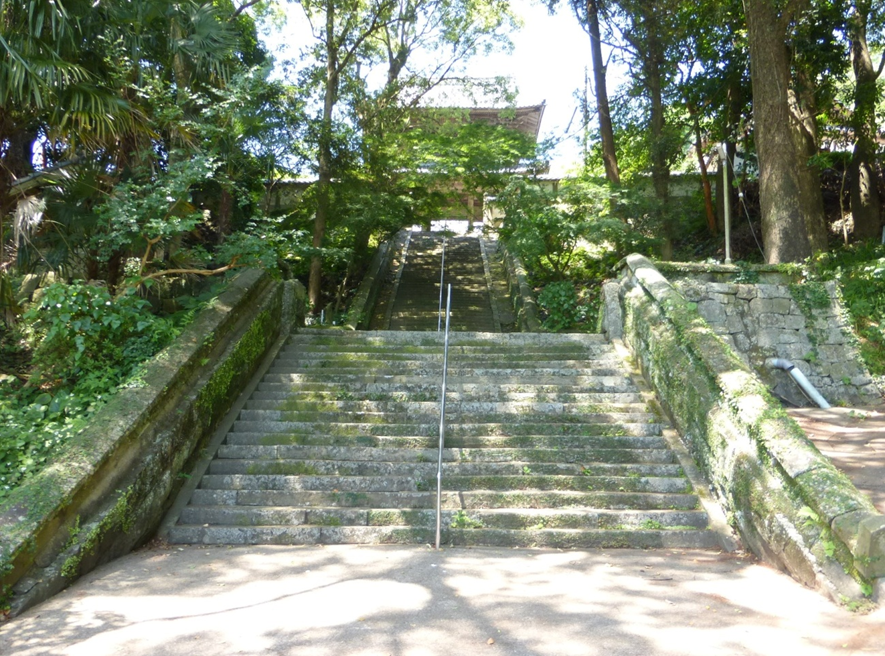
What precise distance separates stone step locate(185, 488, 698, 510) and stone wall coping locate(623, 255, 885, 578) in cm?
98

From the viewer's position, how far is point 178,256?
886cm

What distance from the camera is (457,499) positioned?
6.39 m

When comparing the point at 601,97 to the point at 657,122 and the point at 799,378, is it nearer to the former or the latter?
the point at 657,122

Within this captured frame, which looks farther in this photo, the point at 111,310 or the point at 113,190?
the point at 113,190

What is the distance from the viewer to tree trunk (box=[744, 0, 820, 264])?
10789mm

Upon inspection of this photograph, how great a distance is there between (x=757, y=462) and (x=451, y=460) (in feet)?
8.81

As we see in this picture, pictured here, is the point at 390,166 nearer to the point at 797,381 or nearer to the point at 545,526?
the point at 797,381

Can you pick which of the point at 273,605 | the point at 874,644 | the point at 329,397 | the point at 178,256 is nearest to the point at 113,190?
the point at 178,256

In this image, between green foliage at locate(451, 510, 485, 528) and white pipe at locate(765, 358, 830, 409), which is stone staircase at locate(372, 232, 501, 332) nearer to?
white pipe at locate(765, 358, 830, 409)

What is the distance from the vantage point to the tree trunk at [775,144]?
10.8 metres

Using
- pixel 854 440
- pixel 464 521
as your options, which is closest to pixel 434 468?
pixel 464 521

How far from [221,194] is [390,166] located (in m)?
3.63

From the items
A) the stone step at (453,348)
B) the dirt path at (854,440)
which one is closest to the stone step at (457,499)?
the dirt path at (854,440)

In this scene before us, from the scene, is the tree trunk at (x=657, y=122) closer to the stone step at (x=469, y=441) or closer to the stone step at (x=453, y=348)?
the stone step at (x=453, y=348)
